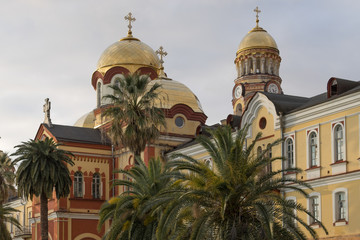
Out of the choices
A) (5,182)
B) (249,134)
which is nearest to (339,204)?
(249,134)

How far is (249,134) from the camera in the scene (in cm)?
4562

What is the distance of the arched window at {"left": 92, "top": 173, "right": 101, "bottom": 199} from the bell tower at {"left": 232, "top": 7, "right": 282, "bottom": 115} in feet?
62.2

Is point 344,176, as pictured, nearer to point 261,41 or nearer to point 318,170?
point 318,170

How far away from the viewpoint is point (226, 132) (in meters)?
30.3

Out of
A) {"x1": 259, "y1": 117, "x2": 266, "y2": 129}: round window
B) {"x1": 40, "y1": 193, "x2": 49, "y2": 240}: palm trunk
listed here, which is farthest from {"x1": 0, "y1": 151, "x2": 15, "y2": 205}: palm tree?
{"x1": 259, "y1": 117, "x2": 266, "y2": 129}: round window

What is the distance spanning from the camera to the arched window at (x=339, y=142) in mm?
39469

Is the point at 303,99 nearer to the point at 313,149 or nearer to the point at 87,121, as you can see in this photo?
the point at 313,149

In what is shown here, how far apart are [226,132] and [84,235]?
31154mm

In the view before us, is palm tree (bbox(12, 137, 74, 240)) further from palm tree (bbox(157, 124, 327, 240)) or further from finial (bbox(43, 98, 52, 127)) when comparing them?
palm tree (bbox(157, 124, 327, 240))

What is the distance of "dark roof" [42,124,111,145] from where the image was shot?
59750mm

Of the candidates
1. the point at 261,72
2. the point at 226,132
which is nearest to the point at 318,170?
the point at 226,132

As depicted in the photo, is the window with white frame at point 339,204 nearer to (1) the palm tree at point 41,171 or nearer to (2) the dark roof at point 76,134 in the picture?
(1) the palm tree at point 41,171

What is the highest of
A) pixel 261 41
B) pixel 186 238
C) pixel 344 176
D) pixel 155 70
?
pixel 261 41

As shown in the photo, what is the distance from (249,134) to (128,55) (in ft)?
74.1
